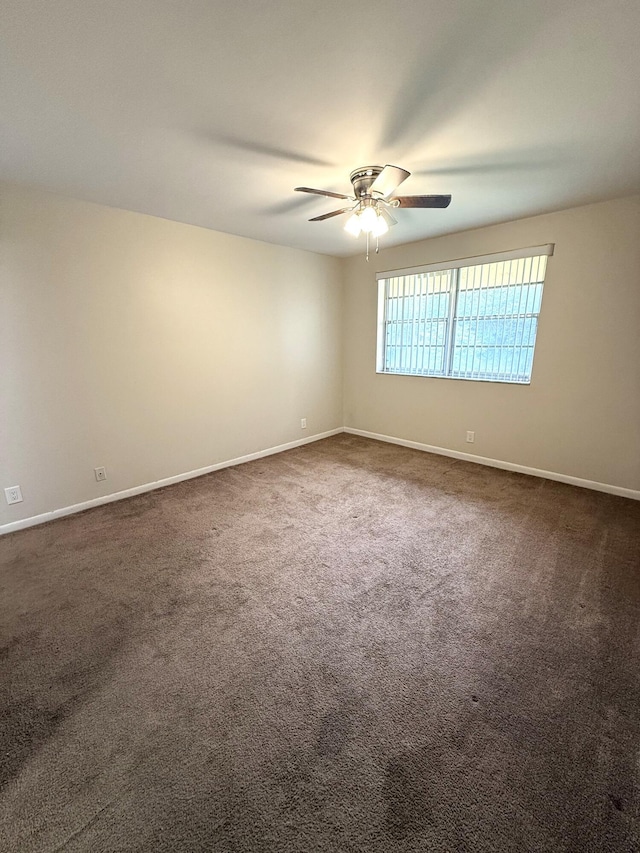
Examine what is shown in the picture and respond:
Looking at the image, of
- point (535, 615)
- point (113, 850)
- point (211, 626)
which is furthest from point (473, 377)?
point (113, 850)

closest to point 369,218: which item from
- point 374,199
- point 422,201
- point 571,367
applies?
point 374,199

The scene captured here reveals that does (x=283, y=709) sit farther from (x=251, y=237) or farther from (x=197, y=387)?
(x=251, y=237)

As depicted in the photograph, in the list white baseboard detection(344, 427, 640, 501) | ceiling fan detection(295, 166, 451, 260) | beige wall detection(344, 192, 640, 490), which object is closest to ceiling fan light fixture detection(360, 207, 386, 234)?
ceiling fan detection(295, 166, 451, 260)

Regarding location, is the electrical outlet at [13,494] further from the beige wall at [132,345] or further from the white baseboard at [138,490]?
the white baseboard at [138,490]

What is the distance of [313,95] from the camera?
1.52 metres

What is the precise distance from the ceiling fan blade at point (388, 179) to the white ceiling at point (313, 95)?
0.19 metres

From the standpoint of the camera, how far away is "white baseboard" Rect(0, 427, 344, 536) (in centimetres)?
268

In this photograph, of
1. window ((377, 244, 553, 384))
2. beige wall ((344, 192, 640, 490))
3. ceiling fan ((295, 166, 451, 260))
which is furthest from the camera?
window ((377, 244, 553, 384))

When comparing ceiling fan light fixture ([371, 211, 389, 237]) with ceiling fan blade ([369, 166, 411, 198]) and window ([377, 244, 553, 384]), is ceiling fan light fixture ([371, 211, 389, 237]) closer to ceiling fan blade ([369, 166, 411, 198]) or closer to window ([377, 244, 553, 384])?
ceiling fan blade ([369, 166, 411, 198])

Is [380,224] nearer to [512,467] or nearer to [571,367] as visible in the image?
[571,367]

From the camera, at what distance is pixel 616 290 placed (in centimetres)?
284

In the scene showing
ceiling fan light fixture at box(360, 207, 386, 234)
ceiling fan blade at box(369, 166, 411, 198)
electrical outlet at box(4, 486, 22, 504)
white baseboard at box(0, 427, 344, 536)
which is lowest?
white baseboard at box(0, 427, 344, 536)

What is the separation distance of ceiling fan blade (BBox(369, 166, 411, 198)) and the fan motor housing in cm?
6

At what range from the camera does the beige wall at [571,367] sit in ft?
9.30
